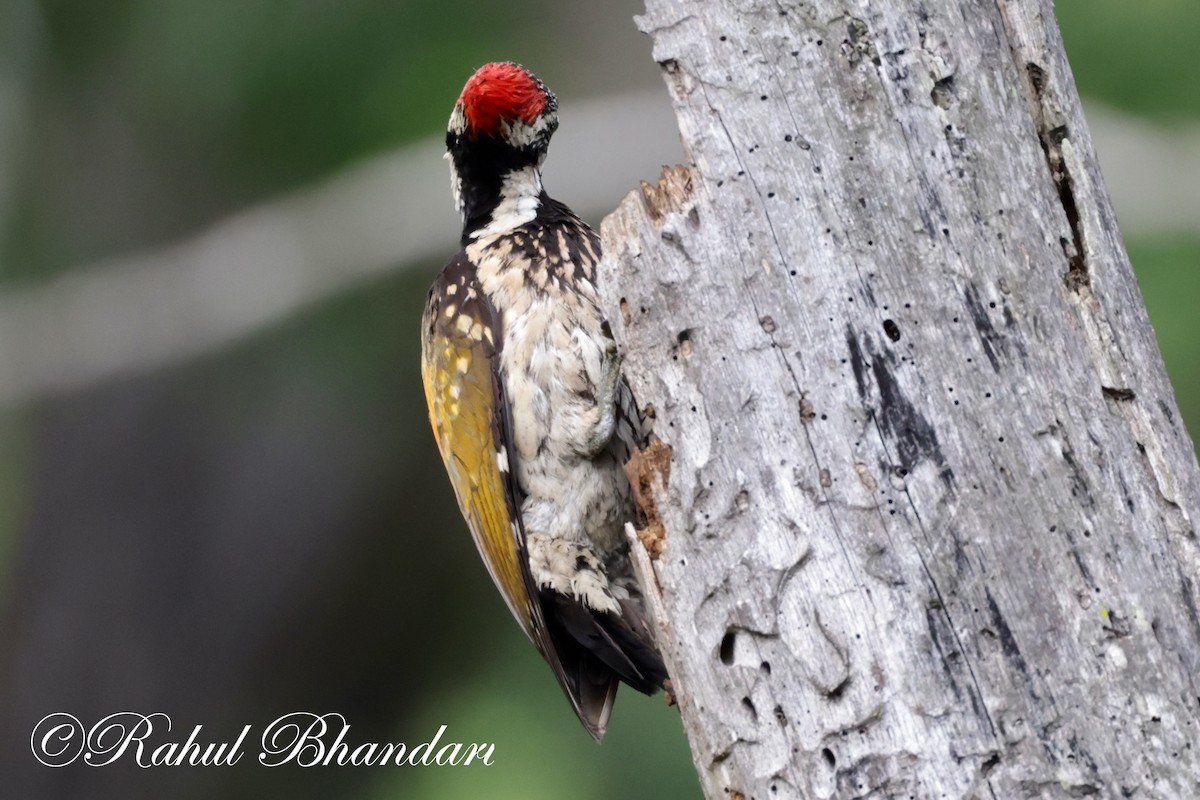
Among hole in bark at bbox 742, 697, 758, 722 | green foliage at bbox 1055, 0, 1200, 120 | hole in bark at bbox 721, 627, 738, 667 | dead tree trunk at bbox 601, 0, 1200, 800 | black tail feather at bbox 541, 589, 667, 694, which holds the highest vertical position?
green foliage at bbox 1055, 0, 1200, 120

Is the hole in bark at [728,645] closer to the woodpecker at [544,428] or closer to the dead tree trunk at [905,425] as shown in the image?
the dead tree trunk at [905,425]

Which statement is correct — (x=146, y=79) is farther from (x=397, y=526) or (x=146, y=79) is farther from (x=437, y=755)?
(x=437, y=755)

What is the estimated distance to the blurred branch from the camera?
5633mm

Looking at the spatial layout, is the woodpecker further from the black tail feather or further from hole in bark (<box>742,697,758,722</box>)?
hole in bark (<box>742,697,758,722</box>)

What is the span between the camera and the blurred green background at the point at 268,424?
17.6 feet

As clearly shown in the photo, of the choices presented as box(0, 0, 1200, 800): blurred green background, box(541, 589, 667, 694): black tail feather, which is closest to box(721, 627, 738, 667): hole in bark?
box(541, 589, 667, 694): black tail feather

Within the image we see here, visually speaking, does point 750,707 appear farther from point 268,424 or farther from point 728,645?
point 268,424

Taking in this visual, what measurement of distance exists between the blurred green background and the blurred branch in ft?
0.23

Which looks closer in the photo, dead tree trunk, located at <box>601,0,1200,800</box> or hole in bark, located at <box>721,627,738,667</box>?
dead tree trunk, located at <box>601,0,1200,800</box>

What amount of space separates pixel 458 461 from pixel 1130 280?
167 centimetres

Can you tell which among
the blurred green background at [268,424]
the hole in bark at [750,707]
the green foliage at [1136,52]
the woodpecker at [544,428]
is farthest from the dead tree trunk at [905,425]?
the green foliage at [1136,52]

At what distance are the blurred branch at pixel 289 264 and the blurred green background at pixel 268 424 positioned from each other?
0.07m

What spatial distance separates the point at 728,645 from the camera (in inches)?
74.0

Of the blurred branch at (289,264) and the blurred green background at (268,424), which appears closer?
the blurred green background at (268,424)
